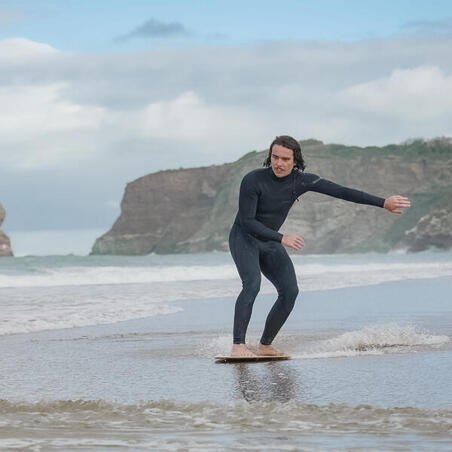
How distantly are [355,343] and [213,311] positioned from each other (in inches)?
200

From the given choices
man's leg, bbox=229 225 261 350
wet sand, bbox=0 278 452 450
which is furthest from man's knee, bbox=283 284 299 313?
wet sand, bbox=0 278 452 450

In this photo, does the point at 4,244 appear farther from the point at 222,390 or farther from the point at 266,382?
the point at 222,390

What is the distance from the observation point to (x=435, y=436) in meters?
4.03

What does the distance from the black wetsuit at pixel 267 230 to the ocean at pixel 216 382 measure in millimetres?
469

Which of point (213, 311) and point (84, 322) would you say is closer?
point (84, 322)

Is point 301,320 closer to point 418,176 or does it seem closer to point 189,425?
point 189,425

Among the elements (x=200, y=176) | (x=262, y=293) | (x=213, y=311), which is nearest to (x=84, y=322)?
(x=213, y=311)

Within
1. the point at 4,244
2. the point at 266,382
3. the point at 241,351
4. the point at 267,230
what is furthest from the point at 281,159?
the point at 4,244

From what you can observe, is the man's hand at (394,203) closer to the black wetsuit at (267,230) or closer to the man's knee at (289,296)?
the black wetsuit at (267,230)

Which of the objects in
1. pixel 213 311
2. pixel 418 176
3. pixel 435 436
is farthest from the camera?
pixel 418 176

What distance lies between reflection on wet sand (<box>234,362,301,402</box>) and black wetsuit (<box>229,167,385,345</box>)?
575mm

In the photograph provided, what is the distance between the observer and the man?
7.04 metres

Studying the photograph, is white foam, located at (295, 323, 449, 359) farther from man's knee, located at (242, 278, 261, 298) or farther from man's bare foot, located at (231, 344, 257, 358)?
man's knee, located at (242, 278, 261, 298)

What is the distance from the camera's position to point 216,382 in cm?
601
